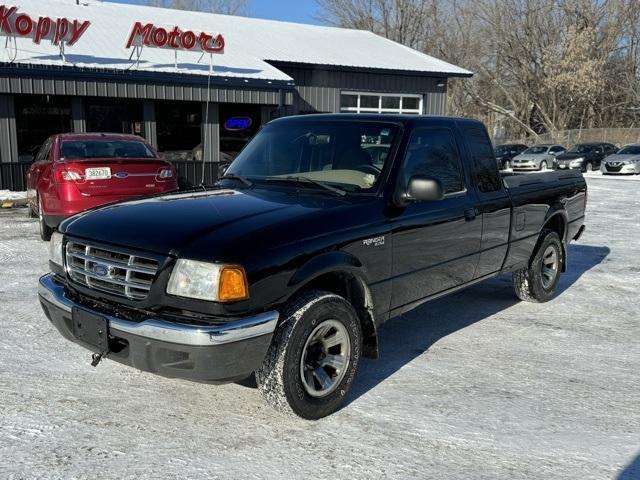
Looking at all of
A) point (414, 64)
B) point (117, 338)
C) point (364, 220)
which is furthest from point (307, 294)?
point (414, 64)

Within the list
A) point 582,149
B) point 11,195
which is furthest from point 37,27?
point 582,149

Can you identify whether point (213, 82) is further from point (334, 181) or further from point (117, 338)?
point (117, 338)

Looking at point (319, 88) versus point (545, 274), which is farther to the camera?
point (319, 88)

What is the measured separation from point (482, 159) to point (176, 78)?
1380 cm

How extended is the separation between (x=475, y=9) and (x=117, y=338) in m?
52.3

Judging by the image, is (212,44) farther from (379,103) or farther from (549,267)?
(549,267)

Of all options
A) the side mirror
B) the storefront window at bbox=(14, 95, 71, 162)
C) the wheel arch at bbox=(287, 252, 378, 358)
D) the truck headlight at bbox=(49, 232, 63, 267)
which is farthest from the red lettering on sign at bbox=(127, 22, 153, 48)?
the wheel arch at bbox=(287, 252, 378, 358)

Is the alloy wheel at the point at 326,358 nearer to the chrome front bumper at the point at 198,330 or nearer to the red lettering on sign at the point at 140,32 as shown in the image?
the chrome front bumper at the point at 198,330

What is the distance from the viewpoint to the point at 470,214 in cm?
512

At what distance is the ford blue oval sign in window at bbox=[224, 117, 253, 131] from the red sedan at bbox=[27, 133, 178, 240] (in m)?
9.86

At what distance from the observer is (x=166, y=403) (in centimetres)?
402

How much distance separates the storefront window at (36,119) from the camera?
1661 cm

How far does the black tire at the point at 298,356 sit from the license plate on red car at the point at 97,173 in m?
5.73

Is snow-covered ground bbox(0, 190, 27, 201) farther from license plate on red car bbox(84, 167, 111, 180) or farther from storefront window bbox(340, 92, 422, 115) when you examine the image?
storefront window bbox(340, 92, 422, 115)
